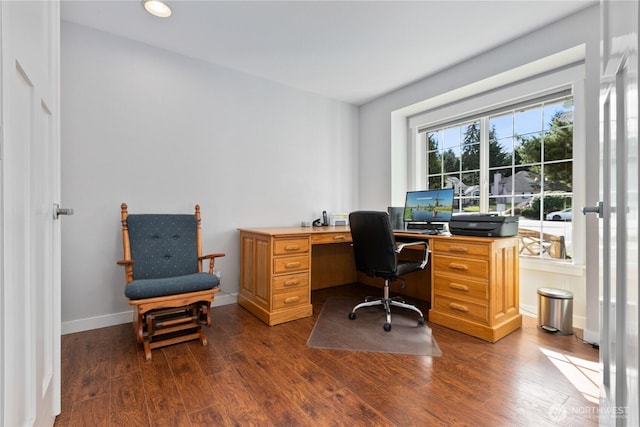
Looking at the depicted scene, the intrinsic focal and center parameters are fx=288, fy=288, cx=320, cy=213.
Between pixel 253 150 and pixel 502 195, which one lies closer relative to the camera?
pixel 502 195

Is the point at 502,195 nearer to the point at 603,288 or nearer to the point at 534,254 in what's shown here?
the point at 534,254

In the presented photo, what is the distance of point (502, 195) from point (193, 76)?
134 inches

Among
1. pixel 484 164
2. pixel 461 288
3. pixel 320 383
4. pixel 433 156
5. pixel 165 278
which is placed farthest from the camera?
pixel 433 156

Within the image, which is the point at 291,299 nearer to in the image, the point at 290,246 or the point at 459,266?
the point at 290,246

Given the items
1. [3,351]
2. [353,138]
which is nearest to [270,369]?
[3,351]

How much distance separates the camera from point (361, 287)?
381 centimetres

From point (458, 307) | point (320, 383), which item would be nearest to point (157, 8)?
point (320, 383)

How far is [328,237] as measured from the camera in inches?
114

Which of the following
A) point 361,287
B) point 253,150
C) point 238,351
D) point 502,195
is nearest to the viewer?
point 238,351

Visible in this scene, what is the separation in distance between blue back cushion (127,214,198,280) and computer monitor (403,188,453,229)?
220 centimetres

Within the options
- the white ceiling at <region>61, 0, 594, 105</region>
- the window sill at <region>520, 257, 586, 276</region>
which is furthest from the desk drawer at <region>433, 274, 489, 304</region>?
the white ceiling at <region>61, 0, 594, 105</region>

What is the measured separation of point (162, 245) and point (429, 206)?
2.55 metres

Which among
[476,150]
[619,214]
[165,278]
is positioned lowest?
[165,278]

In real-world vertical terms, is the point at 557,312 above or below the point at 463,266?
below
